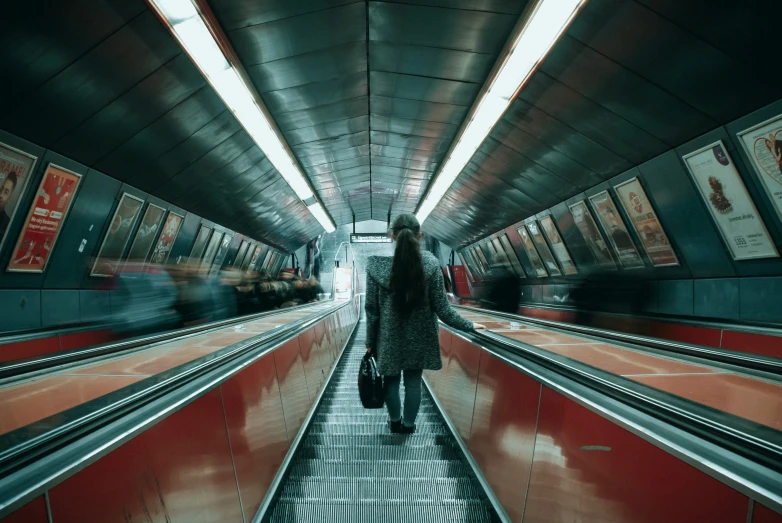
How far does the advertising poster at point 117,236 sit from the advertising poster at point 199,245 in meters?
3.24

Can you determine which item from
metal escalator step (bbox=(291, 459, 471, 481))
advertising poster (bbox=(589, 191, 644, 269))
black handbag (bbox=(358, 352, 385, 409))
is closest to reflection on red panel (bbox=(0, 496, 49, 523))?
metal escalator step (bbox=(291, 459, 471, 481))

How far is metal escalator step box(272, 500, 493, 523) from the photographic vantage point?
258 centimetres

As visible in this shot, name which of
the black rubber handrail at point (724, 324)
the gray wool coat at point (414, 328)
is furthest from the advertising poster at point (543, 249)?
the gray wool coat at point (414, 328)

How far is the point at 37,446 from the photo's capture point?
1.11 meters

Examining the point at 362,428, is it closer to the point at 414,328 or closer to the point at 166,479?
the point at 414,328

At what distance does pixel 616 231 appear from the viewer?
9.27m

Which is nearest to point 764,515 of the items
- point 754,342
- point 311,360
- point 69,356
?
point 69,356

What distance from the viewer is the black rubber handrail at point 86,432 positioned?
3.27 feet

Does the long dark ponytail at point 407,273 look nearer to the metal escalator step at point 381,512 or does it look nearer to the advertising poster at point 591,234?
the metal escalator step at point 381,512

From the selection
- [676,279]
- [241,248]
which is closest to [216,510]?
[676,279]

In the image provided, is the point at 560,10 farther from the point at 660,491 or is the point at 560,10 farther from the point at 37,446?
the point at 37,446

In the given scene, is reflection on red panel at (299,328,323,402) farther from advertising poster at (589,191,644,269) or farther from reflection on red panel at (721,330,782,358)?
advertising poster at (589,191,644,269)

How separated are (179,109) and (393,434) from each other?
5.45 m

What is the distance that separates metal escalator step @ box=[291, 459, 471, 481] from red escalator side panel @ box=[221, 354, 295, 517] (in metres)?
0.36
